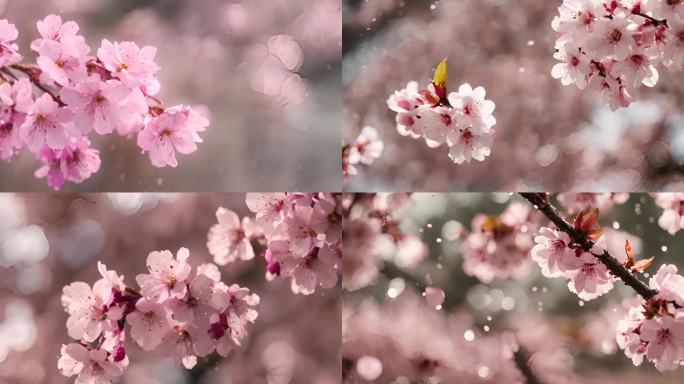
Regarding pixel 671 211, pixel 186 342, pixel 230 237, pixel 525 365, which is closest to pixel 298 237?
pixel 230 237

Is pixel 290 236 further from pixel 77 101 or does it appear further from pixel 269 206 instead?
pixel 77 101

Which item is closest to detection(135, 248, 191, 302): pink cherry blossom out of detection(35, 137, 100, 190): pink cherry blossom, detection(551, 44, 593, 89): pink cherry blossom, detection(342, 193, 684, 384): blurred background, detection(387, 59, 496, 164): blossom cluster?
detection(35, 137, 100, 190): pink cherry blossom

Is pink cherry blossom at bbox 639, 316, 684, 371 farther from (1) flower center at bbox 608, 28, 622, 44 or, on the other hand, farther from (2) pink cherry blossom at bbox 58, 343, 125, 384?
(2) pink cherry blossom at bbox 58, 343, 125, 384

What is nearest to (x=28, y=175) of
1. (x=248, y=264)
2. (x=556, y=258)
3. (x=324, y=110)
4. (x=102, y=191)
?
(x=102, y=191)

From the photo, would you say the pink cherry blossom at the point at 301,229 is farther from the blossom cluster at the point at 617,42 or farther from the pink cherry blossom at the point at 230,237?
the blossom cluster at the point at 617,42

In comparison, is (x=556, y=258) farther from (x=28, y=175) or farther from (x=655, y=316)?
(x=28, y=175)

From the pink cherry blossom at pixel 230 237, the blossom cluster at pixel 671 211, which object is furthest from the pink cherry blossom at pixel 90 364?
the blossom cluster at pixel 671 211
